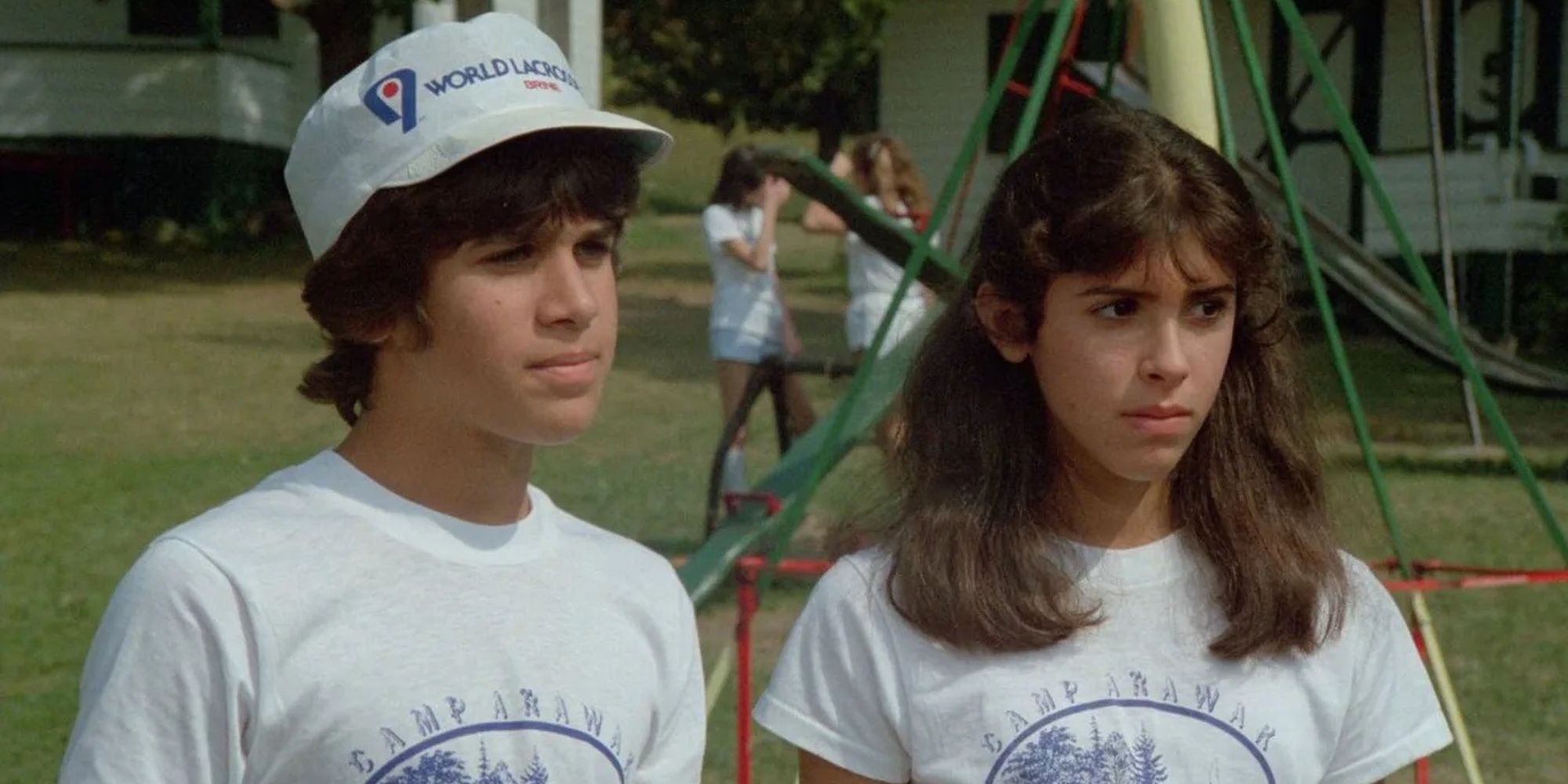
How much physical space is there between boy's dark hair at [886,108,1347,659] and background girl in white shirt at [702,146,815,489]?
21.8ft

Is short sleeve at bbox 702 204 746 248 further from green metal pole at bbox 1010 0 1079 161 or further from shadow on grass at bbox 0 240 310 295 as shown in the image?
shadow on grass at bbox 0 240 310 295

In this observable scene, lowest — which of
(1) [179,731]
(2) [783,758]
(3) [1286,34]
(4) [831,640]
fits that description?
→ (3) [1286,34]

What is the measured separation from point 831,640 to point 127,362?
14.1 m

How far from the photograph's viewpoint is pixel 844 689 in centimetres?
231

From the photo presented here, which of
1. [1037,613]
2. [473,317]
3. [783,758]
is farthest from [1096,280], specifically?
[783,758]

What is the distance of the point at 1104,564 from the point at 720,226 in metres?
6.99

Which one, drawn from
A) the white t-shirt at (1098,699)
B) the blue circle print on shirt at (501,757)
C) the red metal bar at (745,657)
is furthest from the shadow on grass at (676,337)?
the blue circle print on shirt at (501,757)

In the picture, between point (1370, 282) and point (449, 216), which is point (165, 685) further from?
point (1370, 282)

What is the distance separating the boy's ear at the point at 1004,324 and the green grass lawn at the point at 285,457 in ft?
1.15

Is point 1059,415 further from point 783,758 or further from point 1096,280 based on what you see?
point 783,758

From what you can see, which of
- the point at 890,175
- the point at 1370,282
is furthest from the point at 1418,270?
the point at 1370,282

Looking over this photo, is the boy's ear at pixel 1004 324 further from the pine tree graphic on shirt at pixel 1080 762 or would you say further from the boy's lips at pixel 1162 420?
the pine tree graphic on shirt at pixel 1080 762

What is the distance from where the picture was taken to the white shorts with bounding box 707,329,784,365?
30.5ft

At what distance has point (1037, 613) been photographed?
2305 millimetres
